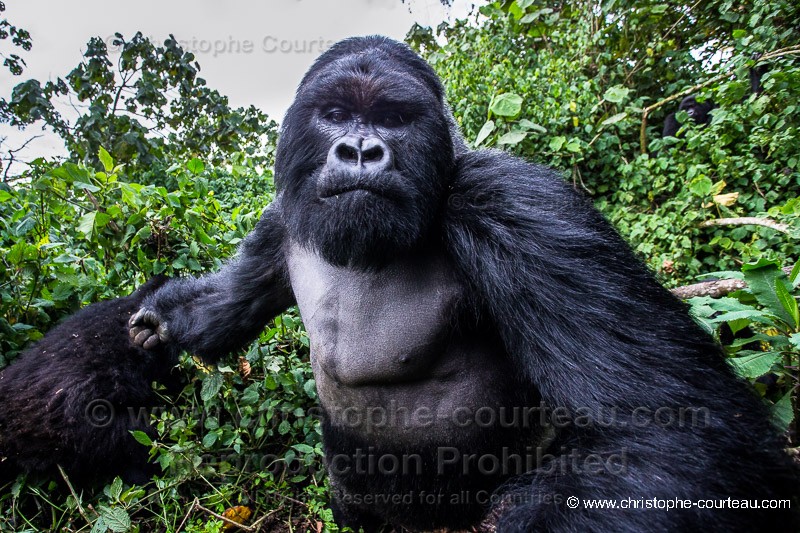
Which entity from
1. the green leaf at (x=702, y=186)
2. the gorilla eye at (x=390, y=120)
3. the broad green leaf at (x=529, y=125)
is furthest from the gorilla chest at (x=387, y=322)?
the green leaf at (x=702, y=186)

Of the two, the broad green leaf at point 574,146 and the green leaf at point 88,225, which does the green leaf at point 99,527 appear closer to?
the green leaf at point 88,225

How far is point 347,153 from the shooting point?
2010 mm

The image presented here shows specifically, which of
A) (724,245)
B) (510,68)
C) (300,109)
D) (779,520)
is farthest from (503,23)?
(779,520)

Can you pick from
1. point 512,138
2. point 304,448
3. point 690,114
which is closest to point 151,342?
point 304,448

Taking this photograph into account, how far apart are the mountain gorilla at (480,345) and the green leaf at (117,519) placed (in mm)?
965

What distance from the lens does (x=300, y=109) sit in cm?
228

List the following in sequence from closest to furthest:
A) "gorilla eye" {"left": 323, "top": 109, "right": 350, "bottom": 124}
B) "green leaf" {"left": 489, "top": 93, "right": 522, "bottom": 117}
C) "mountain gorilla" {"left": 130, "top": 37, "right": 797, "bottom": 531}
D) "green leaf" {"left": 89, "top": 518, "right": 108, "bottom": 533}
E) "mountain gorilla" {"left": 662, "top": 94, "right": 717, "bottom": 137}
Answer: "mountain gorilla" {"left": 130, "top": 37, "right": 797, "bottom": 531} < "gorilla eye" {"left": 323, "top": 109, "right": 350, "bottom": 124} < "green leaf" {"left": 89, "top": 518, "right": 108, "bottom": 533} < "green leaf" {"left": 489, "top": 93, "right": 522, "bottom": 117} < "mountain gorilla" {"left": 662, "top": 94, "right": 717, "bottom": 137}

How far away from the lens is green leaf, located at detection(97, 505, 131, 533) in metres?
2.40

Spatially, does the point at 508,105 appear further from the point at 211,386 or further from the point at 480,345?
the point at 211,386

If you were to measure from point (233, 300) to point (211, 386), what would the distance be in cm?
50

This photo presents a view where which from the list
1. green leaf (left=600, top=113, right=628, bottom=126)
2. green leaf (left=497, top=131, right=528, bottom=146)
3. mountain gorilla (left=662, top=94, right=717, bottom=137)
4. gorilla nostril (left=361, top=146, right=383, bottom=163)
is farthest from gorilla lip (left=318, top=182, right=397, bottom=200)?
mountain gorilla (left=662, top=94, right=717, bottom=137)

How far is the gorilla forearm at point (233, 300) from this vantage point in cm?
282

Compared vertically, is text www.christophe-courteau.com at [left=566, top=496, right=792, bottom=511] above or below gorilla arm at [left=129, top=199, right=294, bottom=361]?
below

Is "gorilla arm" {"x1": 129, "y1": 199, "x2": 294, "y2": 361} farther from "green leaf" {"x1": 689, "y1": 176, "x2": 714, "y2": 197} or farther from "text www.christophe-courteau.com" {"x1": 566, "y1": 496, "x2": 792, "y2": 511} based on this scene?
"green leaf" {"x1": 689, "y1": 176, "x2": 714, "y2": 197}
